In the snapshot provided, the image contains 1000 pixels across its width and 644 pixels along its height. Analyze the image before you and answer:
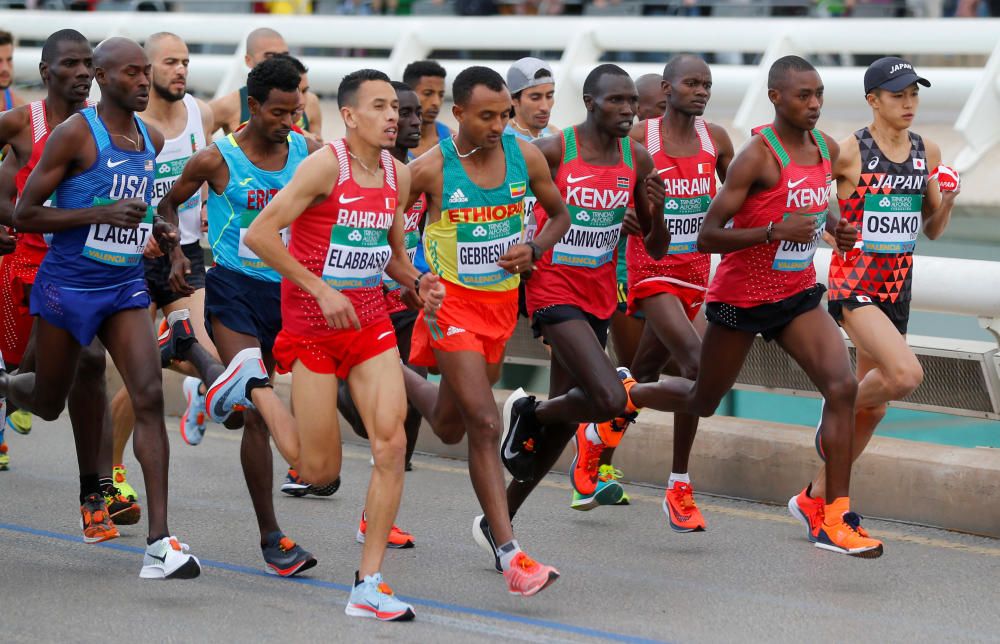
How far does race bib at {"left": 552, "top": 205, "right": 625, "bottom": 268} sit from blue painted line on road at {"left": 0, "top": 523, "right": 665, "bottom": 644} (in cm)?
176

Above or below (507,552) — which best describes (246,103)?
above

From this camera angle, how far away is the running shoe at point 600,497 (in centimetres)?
855

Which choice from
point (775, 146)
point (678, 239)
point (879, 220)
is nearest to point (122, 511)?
point (678, 239)

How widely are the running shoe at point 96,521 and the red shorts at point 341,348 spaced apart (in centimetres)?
159

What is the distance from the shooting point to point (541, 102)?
Answer: 9672 mm

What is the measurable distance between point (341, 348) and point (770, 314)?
6.96ft

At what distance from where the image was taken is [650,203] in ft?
25.5

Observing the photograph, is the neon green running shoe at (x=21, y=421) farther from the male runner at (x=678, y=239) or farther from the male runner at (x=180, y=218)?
the male runner at (x=678, y=239)

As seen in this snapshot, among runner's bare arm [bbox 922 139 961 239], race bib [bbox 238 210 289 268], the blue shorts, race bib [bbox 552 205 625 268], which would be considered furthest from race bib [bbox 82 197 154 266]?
runner's bare arm [bbox 922 139 961 239]

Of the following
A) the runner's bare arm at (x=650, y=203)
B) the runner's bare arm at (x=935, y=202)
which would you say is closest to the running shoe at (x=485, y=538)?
the runner's bare arm at (x=650, y=203)

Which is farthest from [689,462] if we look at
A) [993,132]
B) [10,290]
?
[993,132]

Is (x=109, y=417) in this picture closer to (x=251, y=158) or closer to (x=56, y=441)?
(x=251, y=158)

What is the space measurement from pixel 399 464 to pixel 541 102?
3.68 meters

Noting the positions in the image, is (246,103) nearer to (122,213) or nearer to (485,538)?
(122,213)
